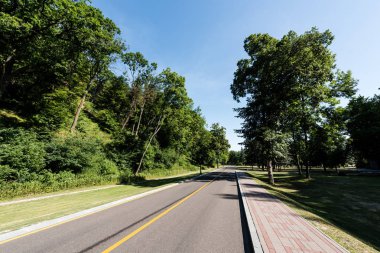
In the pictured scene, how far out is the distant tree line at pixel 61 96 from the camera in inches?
606

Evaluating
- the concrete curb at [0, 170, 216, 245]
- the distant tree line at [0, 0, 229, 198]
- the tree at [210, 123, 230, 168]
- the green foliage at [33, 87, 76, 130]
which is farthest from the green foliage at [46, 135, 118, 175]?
the tree at [210, 123, 230, 168]

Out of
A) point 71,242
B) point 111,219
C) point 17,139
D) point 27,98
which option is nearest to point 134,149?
point 27,98

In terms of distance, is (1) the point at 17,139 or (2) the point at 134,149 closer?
(1) the point at 17,139

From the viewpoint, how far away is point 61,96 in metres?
23.6

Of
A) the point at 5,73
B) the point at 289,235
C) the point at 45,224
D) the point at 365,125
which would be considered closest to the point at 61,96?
the point at 5,73

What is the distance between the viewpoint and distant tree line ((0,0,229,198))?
1538 cm

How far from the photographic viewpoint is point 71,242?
17.8 feet

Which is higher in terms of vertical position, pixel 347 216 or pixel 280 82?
pixel 280 82

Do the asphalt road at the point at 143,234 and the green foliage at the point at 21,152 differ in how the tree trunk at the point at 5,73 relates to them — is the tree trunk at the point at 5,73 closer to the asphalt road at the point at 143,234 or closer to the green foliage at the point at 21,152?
the green foliage at the point at 21,152

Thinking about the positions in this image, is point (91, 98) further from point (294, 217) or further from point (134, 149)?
point (294, 217)

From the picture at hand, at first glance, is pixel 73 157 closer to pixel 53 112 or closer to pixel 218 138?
pixel 53 112

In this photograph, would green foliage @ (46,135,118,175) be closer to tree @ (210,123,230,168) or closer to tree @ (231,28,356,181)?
tree @ (231,28,356,181)

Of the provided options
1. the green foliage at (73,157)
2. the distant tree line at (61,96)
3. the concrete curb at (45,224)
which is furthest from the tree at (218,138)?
the concrete curb at (45,224)

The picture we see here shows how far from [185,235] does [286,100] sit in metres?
24.6
